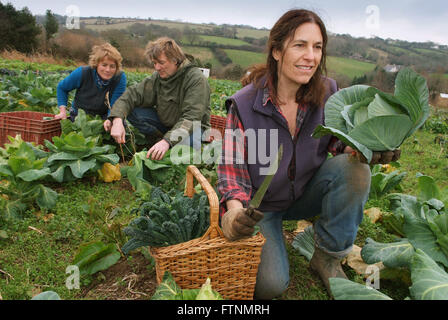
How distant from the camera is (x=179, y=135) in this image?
10.5 feet

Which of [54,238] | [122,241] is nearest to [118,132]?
[54,238]

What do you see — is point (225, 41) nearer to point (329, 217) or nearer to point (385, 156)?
point (329, 217)

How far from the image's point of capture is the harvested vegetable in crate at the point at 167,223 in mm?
Result: 1690

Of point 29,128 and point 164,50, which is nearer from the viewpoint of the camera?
point 164,50

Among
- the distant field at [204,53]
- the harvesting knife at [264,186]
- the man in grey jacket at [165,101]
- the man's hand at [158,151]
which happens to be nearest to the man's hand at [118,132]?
the man in grey jacket at [165,101]

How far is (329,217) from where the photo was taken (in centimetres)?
196

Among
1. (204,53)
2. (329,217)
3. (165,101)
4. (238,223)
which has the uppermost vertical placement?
(204,53)

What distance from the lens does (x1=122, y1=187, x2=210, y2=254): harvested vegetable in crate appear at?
1.69 meters

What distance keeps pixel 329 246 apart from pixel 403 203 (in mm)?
653

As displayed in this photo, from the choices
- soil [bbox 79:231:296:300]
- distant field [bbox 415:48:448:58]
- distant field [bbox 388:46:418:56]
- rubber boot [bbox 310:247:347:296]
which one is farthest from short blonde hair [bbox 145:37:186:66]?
distant field [bbox 415:48:448:58]

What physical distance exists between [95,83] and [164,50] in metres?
1.29
